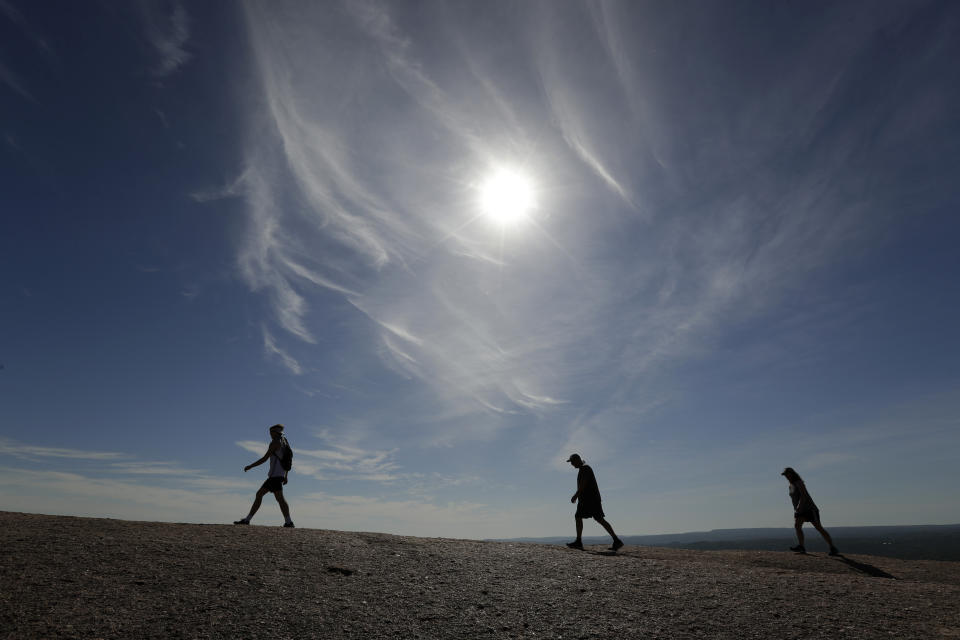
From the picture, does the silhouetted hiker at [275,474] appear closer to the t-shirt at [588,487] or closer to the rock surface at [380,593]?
the rock surface at [380,593]

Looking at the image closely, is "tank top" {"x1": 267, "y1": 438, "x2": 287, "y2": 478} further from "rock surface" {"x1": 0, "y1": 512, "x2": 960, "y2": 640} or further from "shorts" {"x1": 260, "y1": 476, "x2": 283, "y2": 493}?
"rock surface" {"x1": 0, "y1": 512, "x2": 960, "y2": 640}

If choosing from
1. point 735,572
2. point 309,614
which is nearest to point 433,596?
point 309,614

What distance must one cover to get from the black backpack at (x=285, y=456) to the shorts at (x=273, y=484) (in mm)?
287

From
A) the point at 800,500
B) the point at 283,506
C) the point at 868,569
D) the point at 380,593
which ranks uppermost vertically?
the point at 800,500

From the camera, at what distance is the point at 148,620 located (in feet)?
18.3

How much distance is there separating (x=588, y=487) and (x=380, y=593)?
25.6ft

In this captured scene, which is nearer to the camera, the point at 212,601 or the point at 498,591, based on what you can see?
the point at 212,601

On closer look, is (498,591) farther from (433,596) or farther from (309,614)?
(309,614)

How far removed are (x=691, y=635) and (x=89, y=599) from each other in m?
7.11

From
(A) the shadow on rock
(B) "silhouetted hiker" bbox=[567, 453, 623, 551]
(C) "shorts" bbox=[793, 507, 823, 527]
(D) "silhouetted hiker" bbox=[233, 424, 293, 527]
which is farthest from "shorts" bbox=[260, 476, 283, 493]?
(C) "shorts" bbox=[793, 507, 823, 527]

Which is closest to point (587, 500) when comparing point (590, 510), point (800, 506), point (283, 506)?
point (590, 510)

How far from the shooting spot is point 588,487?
1350 cm

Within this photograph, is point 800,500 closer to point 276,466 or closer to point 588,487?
point 588,487

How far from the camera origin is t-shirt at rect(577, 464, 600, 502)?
13.5 m
